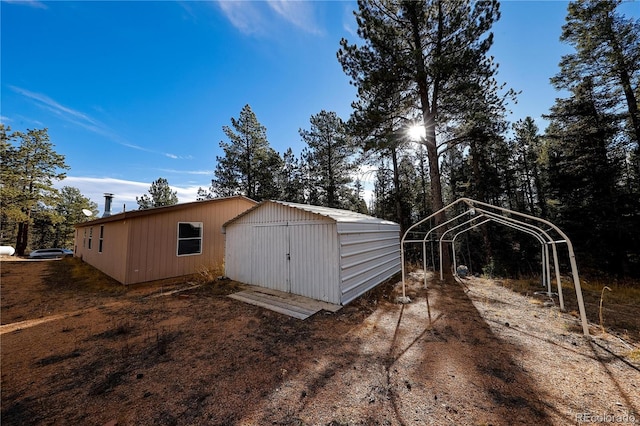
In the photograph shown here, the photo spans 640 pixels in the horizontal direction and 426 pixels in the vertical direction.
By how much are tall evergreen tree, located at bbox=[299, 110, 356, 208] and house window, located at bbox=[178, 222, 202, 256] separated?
1051 centimetres

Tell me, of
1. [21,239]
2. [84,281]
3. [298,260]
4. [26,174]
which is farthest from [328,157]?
[21,239]

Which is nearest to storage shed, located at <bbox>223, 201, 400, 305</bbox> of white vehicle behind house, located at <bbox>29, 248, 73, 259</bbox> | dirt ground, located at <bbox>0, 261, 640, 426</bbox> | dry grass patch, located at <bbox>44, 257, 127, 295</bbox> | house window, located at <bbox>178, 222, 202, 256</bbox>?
dirt ground, located at <bbox>0, 261, 640, 426</bbox>

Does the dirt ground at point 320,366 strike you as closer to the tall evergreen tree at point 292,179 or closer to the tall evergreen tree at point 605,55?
the tall evergreen tree at point 605,55

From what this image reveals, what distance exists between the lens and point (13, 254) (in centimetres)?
1836

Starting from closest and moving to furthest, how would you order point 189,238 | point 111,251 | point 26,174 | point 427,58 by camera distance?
point 427,58
point 111,251
point 189,238
point 26,174

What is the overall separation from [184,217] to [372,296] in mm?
7496

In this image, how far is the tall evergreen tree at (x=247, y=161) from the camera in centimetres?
1847

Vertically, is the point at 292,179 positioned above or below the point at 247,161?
below

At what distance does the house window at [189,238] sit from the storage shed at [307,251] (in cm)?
180

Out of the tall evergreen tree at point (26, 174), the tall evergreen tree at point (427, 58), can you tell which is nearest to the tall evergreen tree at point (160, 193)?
the tall evergreen tree at point (26, 174)

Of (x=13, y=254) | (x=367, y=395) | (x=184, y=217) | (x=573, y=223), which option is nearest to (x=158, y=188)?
(x=13, y=254)

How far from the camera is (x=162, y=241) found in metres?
8.30

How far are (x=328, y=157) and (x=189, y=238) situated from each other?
1199 cm

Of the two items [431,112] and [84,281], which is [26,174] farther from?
[431,112]
